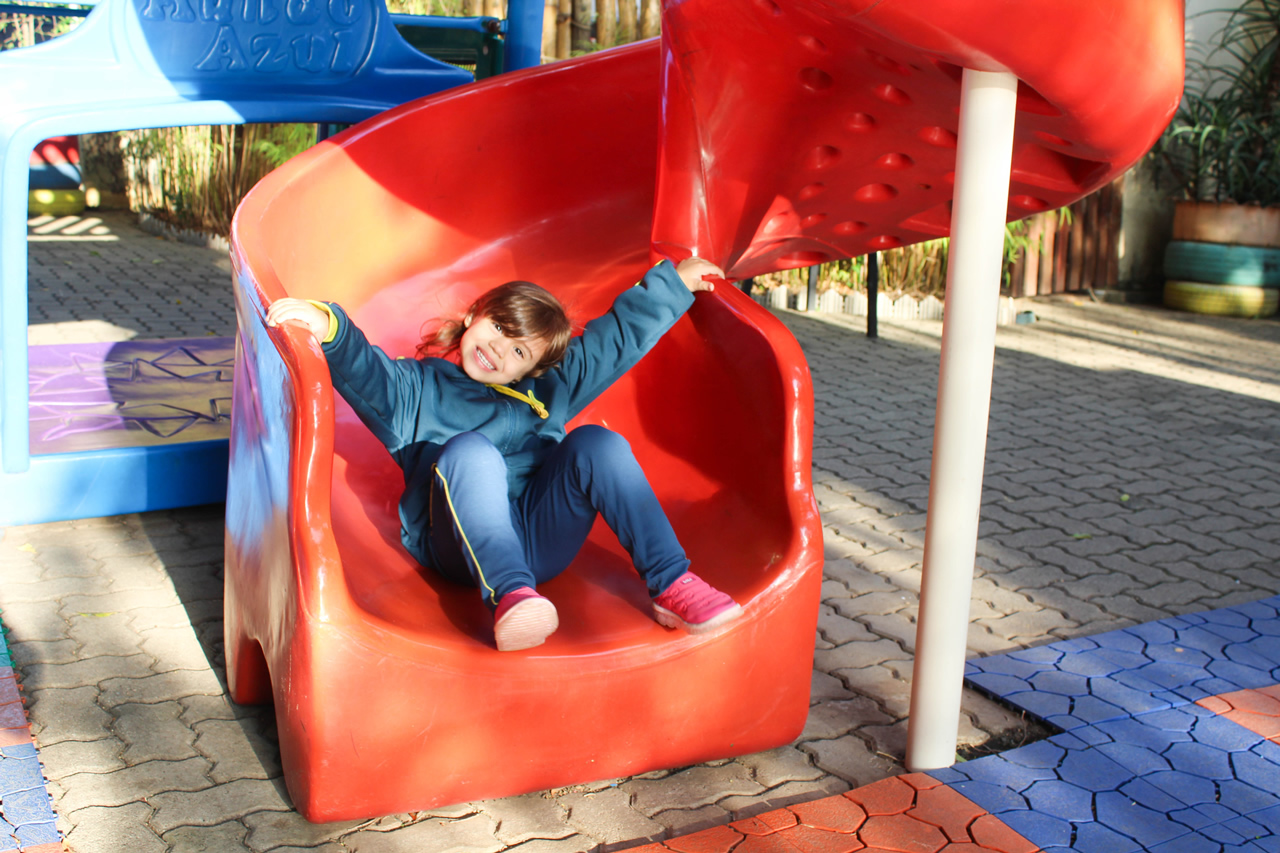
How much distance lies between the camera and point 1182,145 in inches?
304

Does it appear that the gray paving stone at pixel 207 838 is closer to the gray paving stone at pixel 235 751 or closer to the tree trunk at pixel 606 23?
the gray paving stone at pixel 235 751

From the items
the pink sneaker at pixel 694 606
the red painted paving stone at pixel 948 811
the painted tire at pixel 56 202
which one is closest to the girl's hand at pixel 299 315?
the pink sneaker at pixel 694 606

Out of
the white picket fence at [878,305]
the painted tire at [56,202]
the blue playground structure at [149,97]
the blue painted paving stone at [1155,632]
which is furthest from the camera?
the painted tire at [56,202]

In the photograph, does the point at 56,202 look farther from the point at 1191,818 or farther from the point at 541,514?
the point at 1191,818

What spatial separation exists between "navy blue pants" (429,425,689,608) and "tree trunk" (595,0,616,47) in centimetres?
643

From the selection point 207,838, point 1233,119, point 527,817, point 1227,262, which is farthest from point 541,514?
point 1233,119

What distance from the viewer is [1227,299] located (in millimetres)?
7230

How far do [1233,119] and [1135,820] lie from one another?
674cm

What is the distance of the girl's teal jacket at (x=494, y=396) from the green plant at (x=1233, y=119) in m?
6.37

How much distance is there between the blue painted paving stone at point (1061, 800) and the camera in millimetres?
1824

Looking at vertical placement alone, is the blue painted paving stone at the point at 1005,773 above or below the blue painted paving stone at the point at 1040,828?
above

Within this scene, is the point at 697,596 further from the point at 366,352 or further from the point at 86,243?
the point at 86,243

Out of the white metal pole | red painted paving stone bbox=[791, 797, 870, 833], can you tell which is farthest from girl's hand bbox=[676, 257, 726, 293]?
red painted paving stone bbox=[791, 797, 870, 833]

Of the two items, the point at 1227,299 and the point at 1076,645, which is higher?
the point at 1227,299
